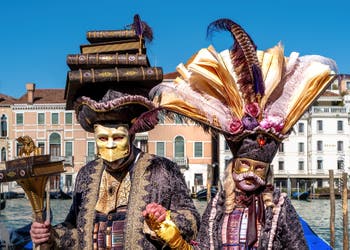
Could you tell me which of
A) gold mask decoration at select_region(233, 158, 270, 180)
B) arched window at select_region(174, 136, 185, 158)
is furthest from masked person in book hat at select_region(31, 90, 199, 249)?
arched window at select_region(174, 136, 185, 158)

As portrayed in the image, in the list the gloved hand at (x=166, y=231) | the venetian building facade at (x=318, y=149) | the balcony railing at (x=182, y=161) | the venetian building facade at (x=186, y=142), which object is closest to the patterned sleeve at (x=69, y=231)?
the gloved hand at (x=166, y=231)

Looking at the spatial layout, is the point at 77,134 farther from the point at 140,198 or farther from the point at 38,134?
the point at 140,198

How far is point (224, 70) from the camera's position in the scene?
326 cm

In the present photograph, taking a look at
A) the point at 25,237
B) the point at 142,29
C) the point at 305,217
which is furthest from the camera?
the point at 305,217

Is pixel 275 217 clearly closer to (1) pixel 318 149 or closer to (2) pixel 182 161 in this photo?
(2) pixel 182 161

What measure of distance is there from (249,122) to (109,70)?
3.59ft

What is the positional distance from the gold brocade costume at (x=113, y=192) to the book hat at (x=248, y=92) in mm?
762

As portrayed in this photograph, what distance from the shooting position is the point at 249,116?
323 cm

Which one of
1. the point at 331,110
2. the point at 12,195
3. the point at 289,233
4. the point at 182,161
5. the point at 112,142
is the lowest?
the point at 12,195

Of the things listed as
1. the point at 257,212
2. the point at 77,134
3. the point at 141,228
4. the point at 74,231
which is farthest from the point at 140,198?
the point at 77,134

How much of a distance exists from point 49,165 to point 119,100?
665mm

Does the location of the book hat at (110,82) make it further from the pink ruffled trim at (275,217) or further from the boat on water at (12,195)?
the boat on water at (12,195)

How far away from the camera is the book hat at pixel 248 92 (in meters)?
3.23

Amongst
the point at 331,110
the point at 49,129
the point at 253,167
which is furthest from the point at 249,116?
the point at 331,110
